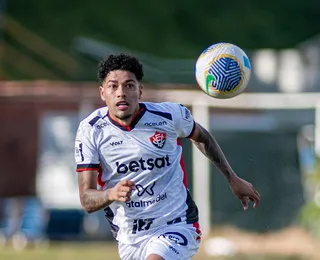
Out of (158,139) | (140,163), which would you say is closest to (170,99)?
(158,139)

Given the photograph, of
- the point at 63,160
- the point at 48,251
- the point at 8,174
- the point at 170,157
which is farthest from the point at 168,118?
the point at 8,174

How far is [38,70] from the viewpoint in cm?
3997

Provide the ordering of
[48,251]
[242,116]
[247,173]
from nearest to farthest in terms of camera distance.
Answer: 1. [247,173]
2. [48,251]
3. [242,116]

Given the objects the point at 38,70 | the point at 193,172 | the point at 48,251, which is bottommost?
the point at 48,251

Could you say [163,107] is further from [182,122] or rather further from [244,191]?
[244,191]

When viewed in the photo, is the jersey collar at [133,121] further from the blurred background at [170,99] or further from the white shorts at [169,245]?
the blurred background at [170,99]

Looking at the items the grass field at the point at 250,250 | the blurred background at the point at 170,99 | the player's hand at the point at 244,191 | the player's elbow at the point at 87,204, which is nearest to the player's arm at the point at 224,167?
the player's hand at the point at 244,191

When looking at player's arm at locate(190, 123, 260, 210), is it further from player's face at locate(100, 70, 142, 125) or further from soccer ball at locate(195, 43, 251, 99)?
player's face at locate(100, 70, 142, 125)

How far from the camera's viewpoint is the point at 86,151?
8375 mm

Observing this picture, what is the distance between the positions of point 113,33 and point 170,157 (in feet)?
119

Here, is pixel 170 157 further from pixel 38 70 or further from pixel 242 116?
pixel 38 70

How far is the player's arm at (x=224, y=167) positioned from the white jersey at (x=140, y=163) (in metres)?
0.29

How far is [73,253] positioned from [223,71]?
30.9ft

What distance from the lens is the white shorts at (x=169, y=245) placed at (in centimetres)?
833
